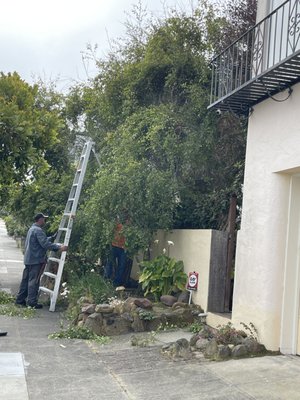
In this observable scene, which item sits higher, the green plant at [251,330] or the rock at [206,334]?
the green plant at [251,330]

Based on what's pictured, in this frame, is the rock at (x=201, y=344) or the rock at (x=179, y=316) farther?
the rock at (x=179, y=316)

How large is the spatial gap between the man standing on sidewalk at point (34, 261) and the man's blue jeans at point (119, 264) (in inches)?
59.2

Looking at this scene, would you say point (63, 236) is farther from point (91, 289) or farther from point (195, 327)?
point (195, 327)

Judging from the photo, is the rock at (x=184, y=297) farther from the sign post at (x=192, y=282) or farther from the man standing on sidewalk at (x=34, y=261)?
the man standing on sidewalk at (x=34, y=261)

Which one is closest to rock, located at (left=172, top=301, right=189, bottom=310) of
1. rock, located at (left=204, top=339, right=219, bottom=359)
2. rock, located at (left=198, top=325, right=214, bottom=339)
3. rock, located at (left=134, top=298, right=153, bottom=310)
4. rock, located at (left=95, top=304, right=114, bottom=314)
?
rock, located at (left=134, top=298, right=153, bottom=310)

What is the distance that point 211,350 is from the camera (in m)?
6.64

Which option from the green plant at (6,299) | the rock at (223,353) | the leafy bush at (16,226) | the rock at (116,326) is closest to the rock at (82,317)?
the rock at (116,326)

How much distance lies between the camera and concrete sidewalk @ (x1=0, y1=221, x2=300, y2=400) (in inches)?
212

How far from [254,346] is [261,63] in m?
3.94

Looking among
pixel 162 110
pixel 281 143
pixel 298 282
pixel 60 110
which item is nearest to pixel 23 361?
pixel 298 282

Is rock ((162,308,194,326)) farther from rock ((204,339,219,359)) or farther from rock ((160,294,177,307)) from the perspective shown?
rock ((204,339,219,359))

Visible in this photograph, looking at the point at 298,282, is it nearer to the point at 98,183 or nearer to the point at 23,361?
the point at 23,361

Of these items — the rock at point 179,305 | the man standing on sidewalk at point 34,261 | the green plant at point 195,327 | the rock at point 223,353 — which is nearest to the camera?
the rock at point 223,353

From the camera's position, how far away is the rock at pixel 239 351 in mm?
6582
